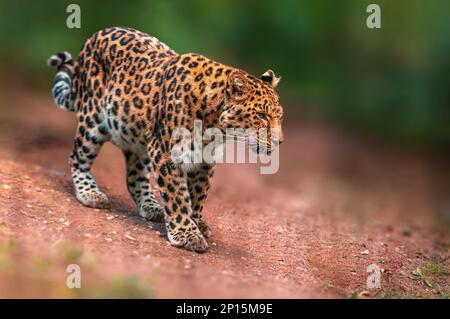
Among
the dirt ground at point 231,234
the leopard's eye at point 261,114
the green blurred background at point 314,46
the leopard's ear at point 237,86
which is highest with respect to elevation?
the green blurred background at point 314,46

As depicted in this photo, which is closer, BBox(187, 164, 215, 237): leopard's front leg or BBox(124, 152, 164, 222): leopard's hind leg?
BBox(187, 164, 215, 237): leopard's front leg

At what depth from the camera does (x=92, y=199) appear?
24.9 ft

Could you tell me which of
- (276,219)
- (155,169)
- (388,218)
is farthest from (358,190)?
(155,169)

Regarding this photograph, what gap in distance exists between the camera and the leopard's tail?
8164mm

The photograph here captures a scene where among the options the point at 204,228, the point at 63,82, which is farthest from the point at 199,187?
the point at 63,82

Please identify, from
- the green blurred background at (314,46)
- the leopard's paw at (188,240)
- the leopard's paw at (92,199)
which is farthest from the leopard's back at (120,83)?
the green blurred background at (314,46)

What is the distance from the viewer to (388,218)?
10438 millimetres

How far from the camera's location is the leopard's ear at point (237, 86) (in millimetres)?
6527

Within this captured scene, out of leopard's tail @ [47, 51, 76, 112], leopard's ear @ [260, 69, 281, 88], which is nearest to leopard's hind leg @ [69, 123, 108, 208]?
leopard's tail @ [47, 51, 76, 112]

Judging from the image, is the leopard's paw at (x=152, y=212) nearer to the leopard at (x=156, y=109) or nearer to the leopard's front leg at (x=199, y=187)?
the leopard at (x=156, y=109)

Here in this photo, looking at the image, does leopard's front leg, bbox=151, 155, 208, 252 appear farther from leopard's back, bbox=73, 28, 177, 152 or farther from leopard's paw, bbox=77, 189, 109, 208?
leopard's paw, bbox=77, 189, 109, 208

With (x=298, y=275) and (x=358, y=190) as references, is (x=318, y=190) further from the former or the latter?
(x=298, y=275)

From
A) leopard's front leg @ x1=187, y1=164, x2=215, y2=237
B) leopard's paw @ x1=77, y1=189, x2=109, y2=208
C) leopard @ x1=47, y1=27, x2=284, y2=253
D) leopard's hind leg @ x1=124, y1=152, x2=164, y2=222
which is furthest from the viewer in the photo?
leopard's hind leg @ x1=124, y1=152, x2=164, y2=222

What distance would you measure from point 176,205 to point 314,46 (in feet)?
35.5
